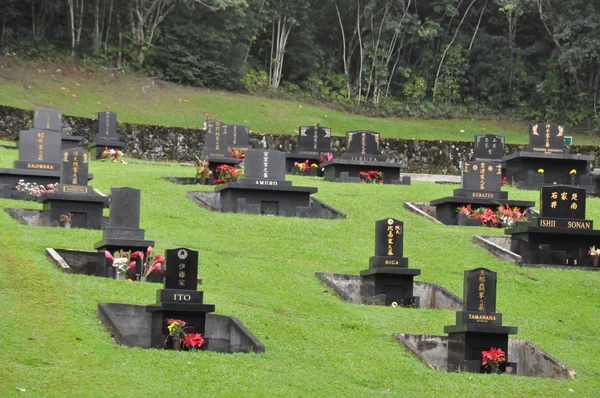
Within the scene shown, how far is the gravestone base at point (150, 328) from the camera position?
15.8 metres

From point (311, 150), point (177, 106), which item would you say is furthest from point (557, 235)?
point (177, 106)

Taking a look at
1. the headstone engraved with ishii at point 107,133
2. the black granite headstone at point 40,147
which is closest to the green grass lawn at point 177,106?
the headstone engraved with ishii at point 107,133

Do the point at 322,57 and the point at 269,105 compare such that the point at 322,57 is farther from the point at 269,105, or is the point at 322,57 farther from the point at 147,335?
the point at 147,335

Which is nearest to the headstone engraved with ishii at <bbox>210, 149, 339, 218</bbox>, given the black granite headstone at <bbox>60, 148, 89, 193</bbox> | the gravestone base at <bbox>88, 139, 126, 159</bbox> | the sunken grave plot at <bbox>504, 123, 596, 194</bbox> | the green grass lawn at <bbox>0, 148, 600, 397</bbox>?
the green grass lawn at <bbox>0, 148, 600, 397</bbox>

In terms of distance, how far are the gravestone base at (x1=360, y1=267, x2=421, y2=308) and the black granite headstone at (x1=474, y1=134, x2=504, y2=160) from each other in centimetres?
1925

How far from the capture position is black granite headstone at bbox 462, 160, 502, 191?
1163 inches

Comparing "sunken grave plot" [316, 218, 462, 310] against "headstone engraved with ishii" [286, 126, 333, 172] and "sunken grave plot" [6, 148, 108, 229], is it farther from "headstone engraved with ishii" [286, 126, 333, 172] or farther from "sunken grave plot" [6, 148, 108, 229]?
"headstone engraved with ishii" [286, 126, 333, 172]

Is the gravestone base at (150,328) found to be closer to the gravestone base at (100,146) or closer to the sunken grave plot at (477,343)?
the sunken grave plot at (477,343)

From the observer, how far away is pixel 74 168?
82.4 ft

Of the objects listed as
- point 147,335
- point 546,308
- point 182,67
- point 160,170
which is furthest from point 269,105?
point 147,335

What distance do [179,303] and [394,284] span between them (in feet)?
18.7

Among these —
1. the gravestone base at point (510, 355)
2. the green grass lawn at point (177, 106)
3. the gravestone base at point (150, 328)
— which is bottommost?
the gravestone base at point (510, 355)

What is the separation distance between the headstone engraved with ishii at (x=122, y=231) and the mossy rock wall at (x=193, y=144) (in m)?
20.1

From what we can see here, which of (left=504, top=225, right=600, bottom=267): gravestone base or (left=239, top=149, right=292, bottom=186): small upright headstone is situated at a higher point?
(left=239, top=149, right=292, bottom=186): small upright headstone
